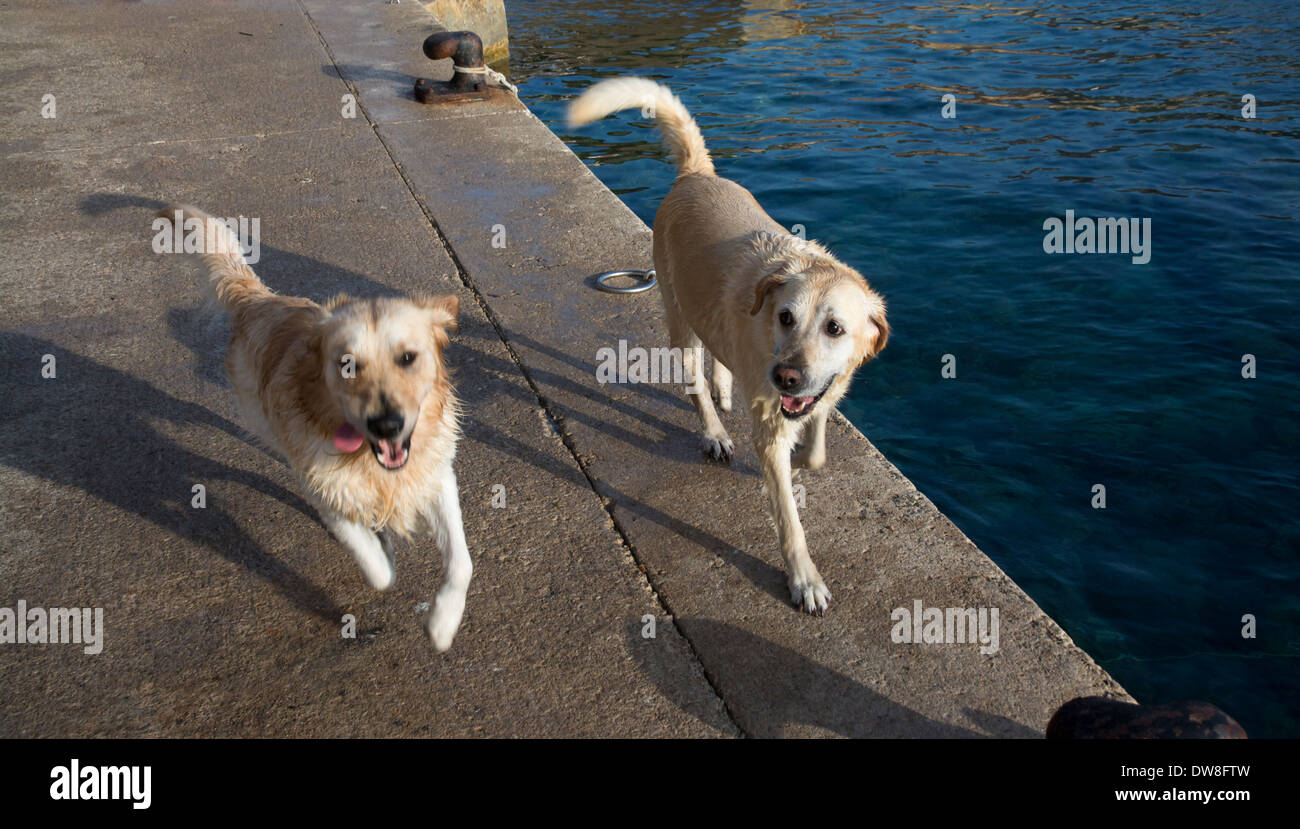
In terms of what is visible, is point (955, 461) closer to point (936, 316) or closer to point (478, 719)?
point (936, 316)

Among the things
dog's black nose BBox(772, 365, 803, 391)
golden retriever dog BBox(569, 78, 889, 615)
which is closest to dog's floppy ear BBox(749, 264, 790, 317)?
golden retriever dog BBox(569, 78, 889, 615)

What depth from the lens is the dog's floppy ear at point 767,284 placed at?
12.7 ft

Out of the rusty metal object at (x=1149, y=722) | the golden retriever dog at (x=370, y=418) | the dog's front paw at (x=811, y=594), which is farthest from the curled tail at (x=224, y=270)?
the rusty metal object at (x=1149, y=722)

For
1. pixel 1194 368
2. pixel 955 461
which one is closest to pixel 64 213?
pixel 955 461

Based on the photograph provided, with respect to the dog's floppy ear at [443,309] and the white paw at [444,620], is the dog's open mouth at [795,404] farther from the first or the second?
the white paw at [444,620]

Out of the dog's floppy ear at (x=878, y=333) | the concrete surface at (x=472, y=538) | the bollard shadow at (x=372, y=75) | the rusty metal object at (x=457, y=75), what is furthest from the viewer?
the bollard shadow at (x=372, y=75)

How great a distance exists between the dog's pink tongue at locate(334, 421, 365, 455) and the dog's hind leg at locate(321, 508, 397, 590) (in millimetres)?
270

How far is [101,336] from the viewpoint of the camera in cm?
526

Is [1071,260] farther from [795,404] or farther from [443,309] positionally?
[443,309]

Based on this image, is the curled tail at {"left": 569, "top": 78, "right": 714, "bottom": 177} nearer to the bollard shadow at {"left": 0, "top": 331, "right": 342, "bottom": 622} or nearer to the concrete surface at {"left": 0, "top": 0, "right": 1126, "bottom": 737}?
the concrete surface at {"left": 0, "top": 0, "right": 1126, "bottom": 737}

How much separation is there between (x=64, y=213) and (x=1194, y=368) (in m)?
8.33

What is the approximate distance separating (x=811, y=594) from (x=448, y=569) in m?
1.35

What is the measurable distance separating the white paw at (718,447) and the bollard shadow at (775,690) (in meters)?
1.12

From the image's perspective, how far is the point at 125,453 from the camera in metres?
4.34
